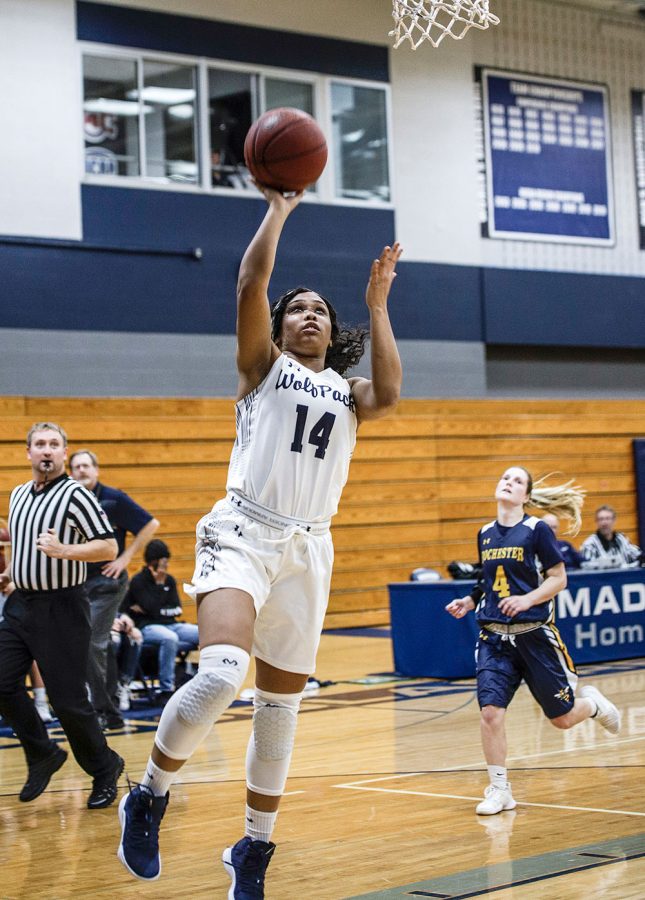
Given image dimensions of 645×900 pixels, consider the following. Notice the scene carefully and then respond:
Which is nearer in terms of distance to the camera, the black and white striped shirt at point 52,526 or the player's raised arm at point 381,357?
the player's raised arm at point 381,357

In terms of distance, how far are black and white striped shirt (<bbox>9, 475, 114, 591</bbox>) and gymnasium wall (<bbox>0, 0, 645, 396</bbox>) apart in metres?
7.73

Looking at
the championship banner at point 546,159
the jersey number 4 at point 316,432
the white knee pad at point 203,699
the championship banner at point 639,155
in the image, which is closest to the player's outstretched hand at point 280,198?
the jersey number 4 at point 316,432

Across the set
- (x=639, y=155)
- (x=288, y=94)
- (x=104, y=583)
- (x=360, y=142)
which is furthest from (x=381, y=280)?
(x=639, y=155)

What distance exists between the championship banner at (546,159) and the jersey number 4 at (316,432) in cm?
1316

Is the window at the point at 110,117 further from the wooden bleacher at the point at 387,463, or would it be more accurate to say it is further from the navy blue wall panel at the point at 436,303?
the navy blue wall panel at the point at 436,303

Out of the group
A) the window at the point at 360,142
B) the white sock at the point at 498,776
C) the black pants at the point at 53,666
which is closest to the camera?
the white sock at the point at 498,776

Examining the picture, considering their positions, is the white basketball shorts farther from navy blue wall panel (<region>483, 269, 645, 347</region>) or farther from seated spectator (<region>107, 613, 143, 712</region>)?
navy blue wall panel (<region>483, 269, 645, 347</region>)

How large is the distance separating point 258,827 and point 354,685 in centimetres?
623

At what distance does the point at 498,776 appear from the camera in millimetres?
5543

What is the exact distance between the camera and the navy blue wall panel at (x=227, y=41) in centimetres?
1423

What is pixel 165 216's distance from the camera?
47.7ft

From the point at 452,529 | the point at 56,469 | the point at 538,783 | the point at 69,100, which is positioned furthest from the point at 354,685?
the point at 69,100

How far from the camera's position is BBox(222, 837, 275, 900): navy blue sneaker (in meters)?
4.02

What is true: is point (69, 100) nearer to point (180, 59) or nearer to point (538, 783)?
point (180, 59)
